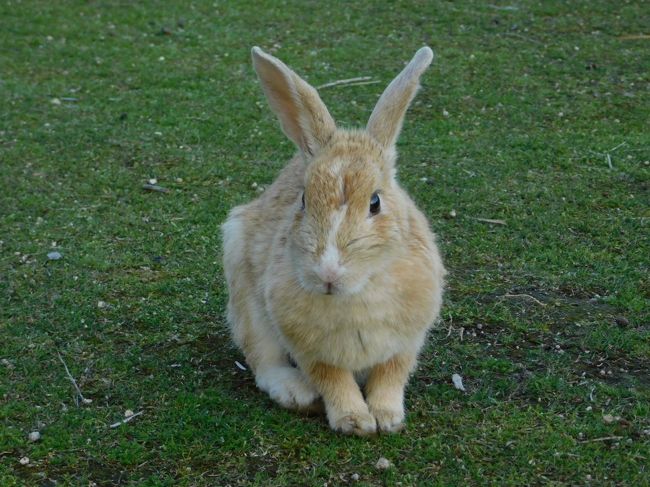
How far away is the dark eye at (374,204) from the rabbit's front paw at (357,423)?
2.79 feet

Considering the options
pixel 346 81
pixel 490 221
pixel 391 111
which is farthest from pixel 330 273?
pixel 346 81

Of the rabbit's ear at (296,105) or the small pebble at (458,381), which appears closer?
the rabbit's ear at (296,105)

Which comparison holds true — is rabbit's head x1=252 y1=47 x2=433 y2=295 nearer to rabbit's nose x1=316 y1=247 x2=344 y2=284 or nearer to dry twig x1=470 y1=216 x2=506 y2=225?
rabbit's nose x1=316 y1=247 x2=344 y2=284

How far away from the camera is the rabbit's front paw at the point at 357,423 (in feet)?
12.6

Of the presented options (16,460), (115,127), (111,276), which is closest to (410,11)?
(115,127)

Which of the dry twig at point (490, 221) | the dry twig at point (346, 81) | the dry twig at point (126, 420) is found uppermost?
the dry twig at point (126, 420)

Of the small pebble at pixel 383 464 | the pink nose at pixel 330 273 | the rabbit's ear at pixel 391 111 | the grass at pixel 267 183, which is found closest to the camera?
the pink nose at pixel 330 273

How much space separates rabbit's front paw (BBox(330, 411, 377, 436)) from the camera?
3838 mm

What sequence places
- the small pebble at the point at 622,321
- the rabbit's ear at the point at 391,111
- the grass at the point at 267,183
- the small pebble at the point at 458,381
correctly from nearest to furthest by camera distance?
1. the grass at the point at 267,183
2. the rabbit's ear at the point at 391,111
3. the small pebble at the point at 458,381
4. the small pebble at the point at 622,321

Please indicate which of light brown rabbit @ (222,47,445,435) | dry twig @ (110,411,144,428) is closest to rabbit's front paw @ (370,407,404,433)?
light brown rabbit @ (222,47,445,435)

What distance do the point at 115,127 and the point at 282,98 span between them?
147 inches

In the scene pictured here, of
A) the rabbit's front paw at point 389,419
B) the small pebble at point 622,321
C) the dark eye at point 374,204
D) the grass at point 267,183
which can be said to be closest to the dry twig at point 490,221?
the grass at point 267,183

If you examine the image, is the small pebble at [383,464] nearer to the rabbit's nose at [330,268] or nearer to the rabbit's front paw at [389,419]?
the rabbit's front paw at [389,419]

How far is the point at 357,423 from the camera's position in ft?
12.6
